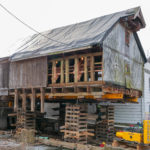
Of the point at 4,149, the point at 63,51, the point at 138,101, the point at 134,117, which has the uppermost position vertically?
the point at 63,51

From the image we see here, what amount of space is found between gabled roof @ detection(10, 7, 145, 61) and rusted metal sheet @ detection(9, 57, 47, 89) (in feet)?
2.05

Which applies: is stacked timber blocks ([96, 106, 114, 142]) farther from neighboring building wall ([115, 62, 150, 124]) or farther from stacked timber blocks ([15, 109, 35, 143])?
stacked timber blocks ([15, 109, 35, 143])

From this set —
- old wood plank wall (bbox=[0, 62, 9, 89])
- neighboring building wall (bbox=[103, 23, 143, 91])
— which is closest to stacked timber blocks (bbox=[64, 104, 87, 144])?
neighboring building wall (bbox=[103, 23, 143, 91])

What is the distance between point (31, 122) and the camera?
20047 millimetres

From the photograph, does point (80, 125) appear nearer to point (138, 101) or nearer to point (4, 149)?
point (4, 149)

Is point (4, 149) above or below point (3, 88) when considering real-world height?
below

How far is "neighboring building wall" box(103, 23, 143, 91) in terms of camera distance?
14.7 metres

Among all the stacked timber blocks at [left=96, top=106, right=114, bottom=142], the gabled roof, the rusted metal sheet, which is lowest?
the stacked timber blocks at [left=96, top=106, right=114, bottom=142]

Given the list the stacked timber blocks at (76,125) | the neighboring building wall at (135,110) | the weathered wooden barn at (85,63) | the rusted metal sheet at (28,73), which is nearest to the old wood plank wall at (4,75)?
the weathered wooden barn at (85,63)

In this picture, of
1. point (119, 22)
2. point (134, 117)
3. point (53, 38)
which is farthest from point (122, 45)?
point (134, 117)

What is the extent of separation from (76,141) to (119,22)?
29.4 feet

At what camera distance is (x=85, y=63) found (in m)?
14.9

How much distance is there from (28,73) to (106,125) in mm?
7459

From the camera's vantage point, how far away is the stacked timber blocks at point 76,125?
15253mm
